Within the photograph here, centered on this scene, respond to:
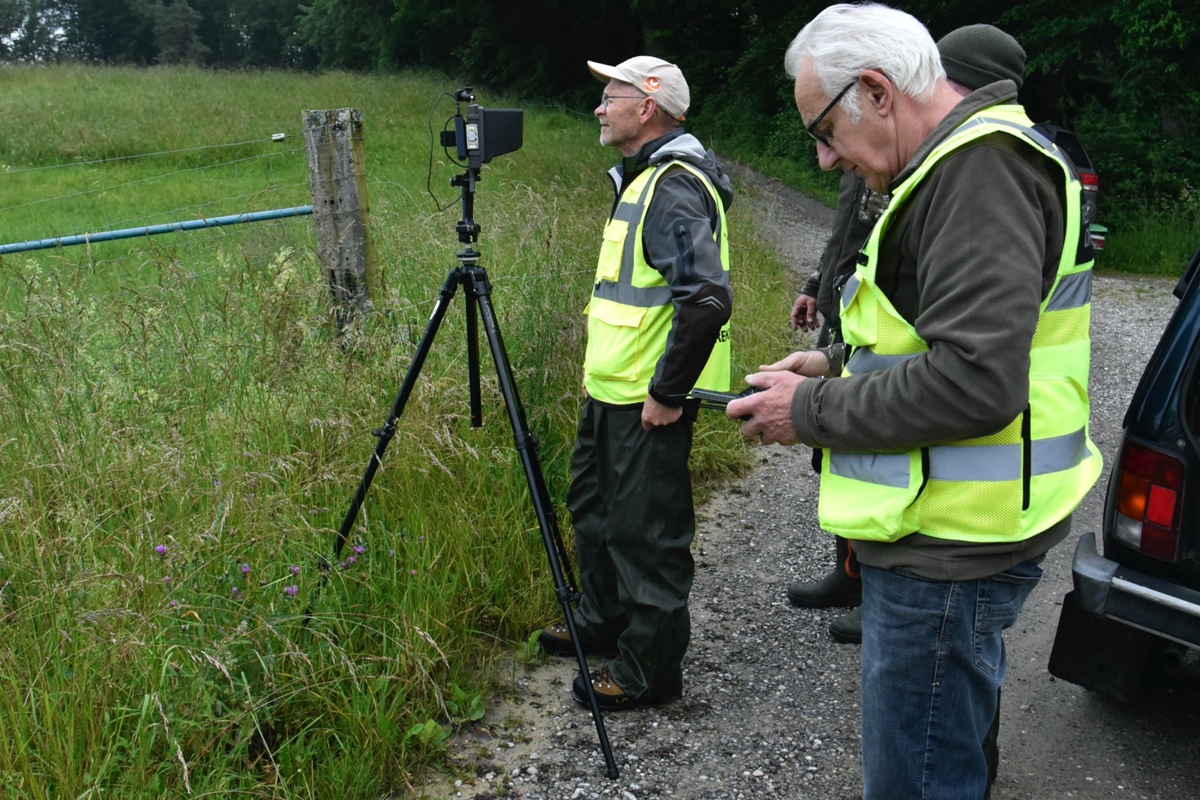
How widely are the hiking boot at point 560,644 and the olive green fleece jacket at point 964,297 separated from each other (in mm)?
1896

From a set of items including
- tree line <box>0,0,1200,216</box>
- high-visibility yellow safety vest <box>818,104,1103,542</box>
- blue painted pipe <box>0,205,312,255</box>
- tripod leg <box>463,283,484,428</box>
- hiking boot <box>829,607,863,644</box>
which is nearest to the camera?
high-visibility yellow safety vest <box>818,104,1103,542</box>

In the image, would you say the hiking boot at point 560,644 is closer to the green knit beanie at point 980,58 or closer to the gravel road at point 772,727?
the gravel road at point 772,727

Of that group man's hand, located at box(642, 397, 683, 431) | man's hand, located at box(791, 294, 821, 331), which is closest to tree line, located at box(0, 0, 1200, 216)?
man's hand, located at box(791, 294, 821, 331)

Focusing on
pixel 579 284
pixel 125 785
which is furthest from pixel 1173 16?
pixel 125 785

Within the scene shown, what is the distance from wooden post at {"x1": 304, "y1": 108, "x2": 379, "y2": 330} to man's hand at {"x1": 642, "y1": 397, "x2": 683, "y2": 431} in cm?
218

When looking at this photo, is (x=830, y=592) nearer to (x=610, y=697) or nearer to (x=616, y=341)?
(x=610, y=697)

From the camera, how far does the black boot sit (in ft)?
12.9

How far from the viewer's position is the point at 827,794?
113 inches

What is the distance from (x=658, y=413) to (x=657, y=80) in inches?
39.6

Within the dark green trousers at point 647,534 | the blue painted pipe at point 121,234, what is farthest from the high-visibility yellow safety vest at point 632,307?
the blue painted pipe at point 121,234

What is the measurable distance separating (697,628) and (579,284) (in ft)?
7.01

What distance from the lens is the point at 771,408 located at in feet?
6.41

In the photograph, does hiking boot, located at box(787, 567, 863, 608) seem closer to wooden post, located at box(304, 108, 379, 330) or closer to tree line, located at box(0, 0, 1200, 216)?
wooden post, located at box(304, 108, 379, 330)

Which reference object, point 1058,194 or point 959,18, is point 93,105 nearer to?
point 959,18
